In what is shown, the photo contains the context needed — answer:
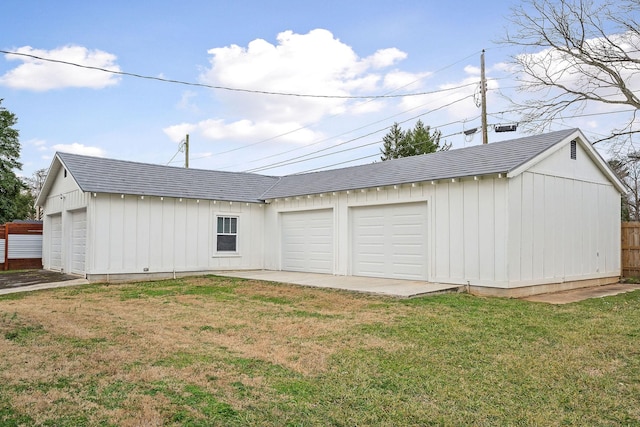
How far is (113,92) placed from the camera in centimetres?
1548

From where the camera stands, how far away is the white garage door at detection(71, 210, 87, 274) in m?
14.5

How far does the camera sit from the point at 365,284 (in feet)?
38.4

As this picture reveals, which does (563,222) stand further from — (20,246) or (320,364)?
(20,246)

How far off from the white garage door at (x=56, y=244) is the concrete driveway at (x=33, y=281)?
1.14m

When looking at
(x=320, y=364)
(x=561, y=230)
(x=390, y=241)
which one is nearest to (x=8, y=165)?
(x=390, y=241)

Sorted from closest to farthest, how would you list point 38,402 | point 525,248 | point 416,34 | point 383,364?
point 38,402, point 383,364, point 525,248, point 416,34

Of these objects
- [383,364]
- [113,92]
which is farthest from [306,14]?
[383,364]

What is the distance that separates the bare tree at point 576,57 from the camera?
15.6 metres

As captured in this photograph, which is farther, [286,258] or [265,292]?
[286,258]

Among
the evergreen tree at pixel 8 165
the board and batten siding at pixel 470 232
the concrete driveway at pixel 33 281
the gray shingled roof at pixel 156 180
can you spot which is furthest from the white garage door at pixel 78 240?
the evergreen tree at pixel 8 165

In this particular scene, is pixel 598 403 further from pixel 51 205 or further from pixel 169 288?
pixel 51 205

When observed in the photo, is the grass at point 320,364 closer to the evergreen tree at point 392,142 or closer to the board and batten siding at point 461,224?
the board and batten siding at point 461,224

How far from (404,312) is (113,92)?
12286 millimetres

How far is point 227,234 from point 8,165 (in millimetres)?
18697
